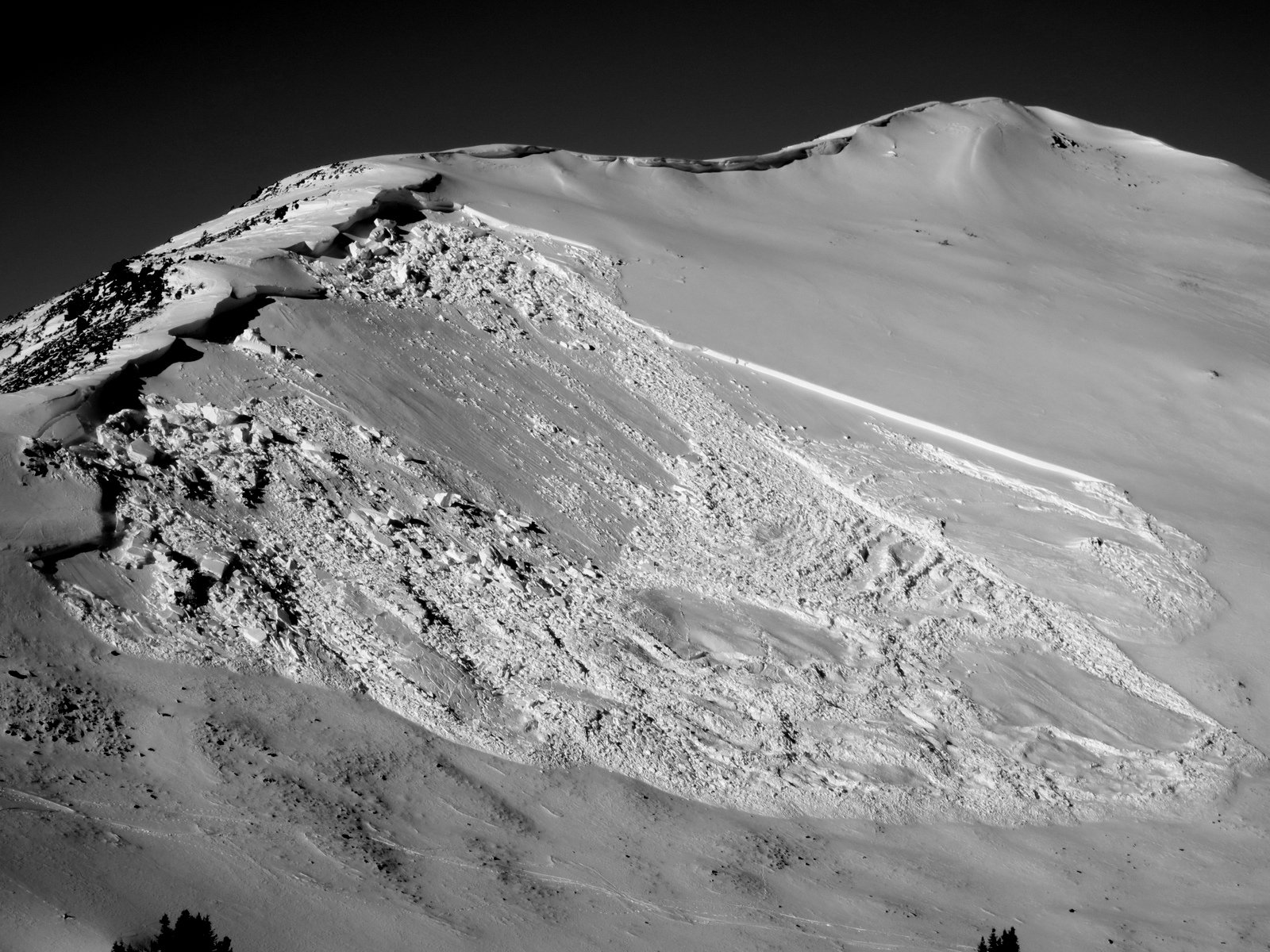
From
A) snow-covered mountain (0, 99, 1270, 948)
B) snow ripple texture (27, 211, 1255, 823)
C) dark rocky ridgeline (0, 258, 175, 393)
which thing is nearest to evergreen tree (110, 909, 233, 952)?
snow-covered mountain (0, 99, 1270, 948)

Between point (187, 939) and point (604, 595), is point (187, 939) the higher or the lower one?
the lower one

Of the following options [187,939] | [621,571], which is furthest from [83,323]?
[187,939]

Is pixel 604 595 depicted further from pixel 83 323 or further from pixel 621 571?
pixel 83 323

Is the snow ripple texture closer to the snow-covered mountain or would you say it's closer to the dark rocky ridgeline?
the snow-covered mountain

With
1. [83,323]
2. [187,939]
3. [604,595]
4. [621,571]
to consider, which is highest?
[83,323]

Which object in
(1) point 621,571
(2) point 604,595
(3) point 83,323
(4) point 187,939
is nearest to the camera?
(4) point 187,939

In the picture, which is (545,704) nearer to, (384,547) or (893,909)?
(384,547)

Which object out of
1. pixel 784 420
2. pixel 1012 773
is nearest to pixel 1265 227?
pixel 784 420

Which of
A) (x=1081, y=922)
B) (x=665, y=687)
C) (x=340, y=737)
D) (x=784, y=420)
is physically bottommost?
(x=340, y=737)
